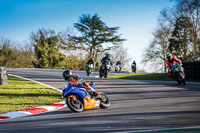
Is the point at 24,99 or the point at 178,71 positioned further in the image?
the point at 178,71

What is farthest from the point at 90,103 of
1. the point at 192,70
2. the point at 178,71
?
the point at 192,70

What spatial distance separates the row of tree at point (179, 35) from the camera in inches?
1228

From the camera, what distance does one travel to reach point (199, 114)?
651 centimetres

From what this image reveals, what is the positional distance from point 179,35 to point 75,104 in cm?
4162

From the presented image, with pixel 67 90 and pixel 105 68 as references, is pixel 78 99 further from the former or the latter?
pixel 105 68

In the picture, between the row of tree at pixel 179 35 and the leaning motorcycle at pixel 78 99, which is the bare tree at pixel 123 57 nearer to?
the row of tree at pixel 179 35

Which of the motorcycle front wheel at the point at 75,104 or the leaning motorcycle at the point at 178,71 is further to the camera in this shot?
the leaning motorcycle at the point at 178,71

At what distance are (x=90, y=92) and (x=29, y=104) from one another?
2709mm

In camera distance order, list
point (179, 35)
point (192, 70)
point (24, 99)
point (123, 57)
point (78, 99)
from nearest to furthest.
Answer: point (78, 99) → point (24, 99) → point (192, 70) → point (179, 35) → point (123, 57)

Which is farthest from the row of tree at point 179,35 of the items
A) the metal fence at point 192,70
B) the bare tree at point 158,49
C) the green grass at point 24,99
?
the green grass at point 24,99

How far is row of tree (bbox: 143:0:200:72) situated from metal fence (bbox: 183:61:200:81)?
1202 centimetres

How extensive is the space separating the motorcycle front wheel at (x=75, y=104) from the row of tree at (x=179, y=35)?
26.5m

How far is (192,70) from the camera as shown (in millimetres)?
19422

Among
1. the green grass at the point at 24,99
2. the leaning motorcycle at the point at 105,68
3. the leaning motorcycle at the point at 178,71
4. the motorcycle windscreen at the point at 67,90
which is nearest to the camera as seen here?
the motorcycle windscreen at the point at 67,90
